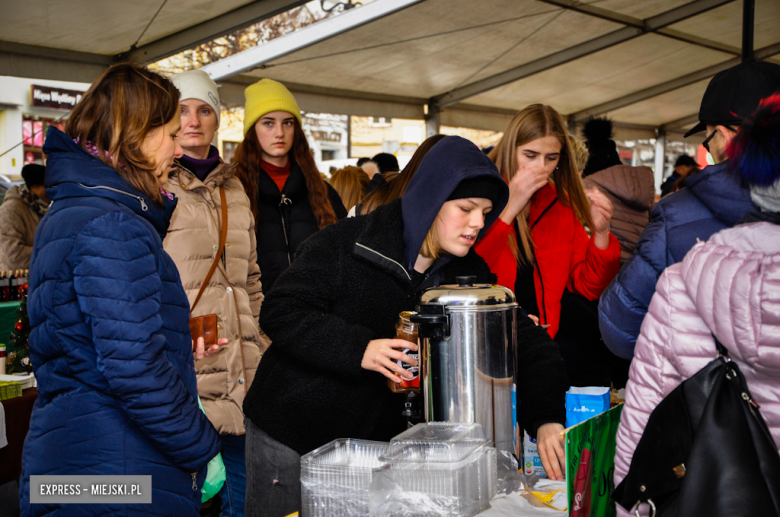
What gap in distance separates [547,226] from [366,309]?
1.04 metres

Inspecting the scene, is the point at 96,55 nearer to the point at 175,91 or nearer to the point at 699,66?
the point at 175,91

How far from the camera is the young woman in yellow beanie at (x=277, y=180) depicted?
110 inches

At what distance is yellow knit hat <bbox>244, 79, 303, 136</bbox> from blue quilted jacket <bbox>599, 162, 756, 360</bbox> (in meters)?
1.81

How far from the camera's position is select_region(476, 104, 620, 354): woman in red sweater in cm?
225

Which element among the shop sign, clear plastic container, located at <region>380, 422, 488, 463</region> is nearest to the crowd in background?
clear plastic container, located at <region>380, 422, 488, 463</region>

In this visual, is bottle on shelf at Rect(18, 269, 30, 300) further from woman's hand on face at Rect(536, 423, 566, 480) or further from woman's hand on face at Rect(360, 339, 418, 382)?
woman's hand on face at Rect(536, 423, 566, 480)

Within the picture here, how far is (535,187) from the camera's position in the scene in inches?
87.6

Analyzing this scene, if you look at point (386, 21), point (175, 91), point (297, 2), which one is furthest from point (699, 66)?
point (175, 91)

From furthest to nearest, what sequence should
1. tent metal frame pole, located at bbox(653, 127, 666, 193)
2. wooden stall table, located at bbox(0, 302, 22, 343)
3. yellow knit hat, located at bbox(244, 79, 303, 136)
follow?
tent metal frame pole, located at bbox(653, 127, 666, 193)
wooden stall table, located at bbox(0, 302, 22, 343)
yellow knit hat, located at bbox(244, 79, 303, 136)

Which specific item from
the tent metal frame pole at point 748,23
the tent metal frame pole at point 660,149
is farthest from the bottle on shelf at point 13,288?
the tent metal frame pole at point 660,149

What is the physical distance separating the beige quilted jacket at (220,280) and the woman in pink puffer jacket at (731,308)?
1380 mm

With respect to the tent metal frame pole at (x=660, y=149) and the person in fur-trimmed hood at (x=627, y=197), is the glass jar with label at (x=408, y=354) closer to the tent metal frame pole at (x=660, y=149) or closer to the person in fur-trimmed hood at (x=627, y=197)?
the person in fur-trimmed hood at (x=627, y=197)

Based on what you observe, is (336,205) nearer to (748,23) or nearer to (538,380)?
(538,380)

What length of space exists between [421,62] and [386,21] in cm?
121
